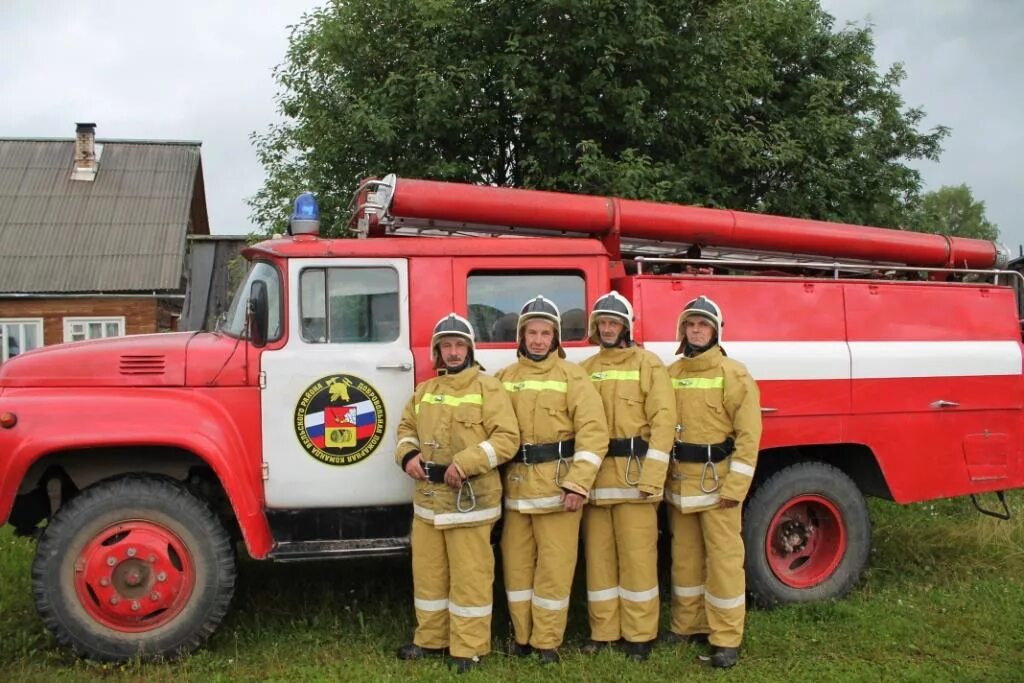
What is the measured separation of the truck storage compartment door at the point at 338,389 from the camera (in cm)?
468

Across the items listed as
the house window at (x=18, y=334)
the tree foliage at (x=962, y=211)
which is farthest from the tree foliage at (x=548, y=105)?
the tree foliage at (x=962, y=211)

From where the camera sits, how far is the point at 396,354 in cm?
477

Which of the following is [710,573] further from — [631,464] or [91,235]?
[91,235]

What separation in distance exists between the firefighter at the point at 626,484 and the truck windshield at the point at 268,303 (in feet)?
5.70

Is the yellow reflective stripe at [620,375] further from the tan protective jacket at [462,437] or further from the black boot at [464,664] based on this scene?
the black boot at [464,664]

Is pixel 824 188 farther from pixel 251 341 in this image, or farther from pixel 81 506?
pixel 81 506

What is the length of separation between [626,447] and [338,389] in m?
1.60

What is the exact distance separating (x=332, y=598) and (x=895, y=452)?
12.4ft

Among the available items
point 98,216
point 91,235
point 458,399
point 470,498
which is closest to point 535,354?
point 458,399

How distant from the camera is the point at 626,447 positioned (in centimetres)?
458

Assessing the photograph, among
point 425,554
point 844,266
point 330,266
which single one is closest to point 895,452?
point 844,266

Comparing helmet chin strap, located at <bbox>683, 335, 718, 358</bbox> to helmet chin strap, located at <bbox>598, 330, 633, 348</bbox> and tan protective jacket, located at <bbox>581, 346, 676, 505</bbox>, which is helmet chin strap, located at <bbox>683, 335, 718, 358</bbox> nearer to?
tan protective jacket, located at <bbox>581, 346, 676, 505</bbox>

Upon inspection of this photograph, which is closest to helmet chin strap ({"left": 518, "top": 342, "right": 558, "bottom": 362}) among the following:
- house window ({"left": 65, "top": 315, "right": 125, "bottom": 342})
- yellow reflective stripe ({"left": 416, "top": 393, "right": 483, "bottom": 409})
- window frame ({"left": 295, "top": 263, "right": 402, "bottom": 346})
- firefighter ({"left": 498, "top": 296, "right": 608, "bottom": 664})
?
firefighter ({"left": 498, "top": 296, "right": 608, "bottom": 664})

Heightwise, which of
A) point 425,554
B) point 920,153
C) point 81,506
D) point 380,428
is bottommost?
point 425,554
